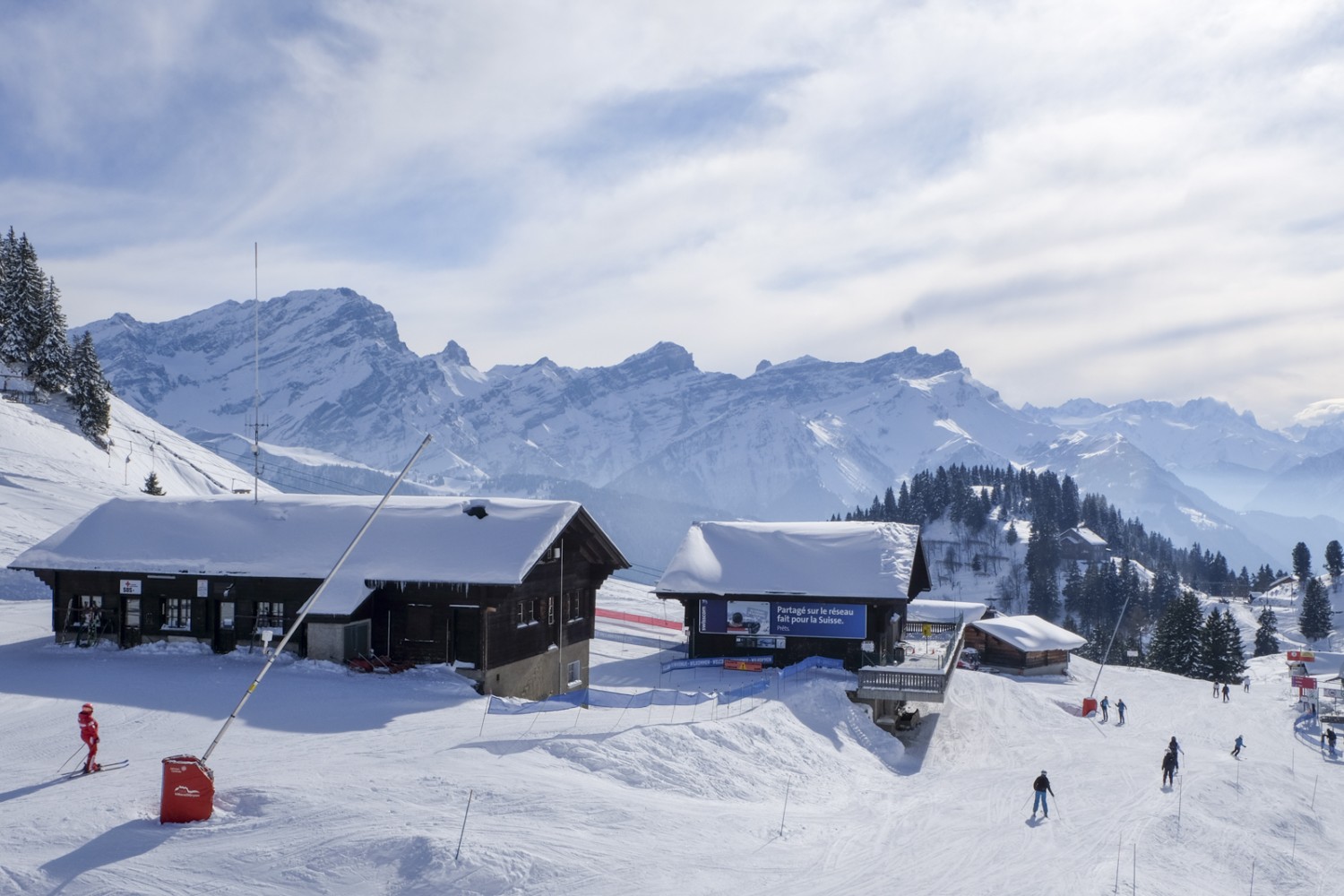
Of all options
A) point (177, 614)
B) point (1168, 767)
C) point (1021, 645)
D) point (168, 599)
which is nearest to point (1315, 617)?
point (1021, 645)

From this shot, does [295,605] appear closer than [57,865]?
No

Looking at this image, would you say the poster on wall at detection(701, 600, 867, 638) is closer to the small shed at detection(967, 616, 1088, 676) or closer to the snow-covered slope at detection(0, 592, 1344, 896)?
the snow-covered slope at detection(0, 592, 1344, 896)

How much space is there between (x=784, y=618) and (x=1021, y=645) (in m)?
35.0

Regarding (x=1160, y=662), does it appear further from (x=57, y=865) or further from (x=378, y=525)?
(x=57, y=865)

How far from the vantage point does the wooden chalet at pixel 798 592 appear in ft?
143

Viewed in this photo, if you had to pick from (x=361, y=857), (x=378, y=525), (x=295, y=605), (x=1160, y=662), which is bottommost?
(x=1160, y=662)

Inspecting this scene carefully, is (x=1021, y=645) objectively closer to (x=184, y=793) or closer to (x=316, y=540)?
(x=316, y=540)

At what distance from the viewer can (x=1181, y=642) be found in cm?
9244

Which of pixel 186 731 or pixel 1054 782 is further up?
pixel 186 731

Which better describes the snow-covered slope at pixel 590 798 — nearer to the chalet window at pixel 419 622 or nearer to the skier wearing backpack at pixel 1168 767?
the skier wearing backpack at pixel 1168 767

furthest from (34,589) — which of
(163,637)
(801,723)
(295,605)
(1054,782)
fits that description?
(1054,782)

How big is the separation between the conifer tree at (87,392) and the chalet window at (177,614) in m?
73.1

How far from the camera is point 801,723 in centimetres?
3153

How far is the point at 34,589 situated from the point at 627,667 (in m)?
31.0
